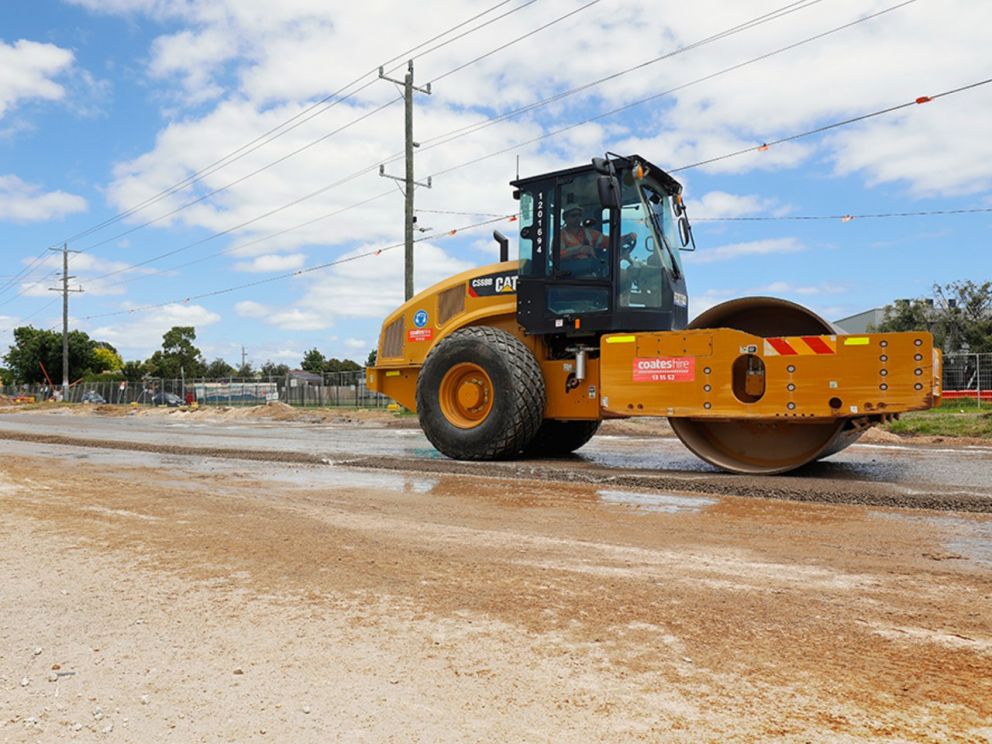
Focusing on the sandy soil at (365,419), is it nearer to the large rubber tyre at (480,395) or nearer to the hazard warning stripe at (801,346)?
the large rubber tyre at (480,395)

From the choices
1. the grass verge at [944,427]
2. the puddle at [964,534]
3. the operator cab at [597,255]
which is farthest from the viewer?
the grass verge at [944,427]

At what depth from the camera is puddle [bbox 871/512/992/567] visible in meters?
4.23

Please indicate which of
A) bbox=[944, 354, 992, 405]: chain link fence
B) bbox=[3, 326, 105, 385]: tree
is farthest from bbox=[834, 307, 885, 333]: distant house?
bbox=[3, 326, 105, 385]: tree

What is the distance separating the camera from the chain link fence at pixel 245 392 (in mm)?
35094

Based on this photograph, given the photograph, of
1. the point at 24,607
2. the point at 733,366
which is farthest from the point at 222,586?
the point at 733,366

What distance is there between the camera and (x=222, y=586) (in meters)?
3.71

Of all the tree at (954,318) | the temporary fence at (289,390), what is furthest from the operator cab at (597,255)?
the tree at (954,318)

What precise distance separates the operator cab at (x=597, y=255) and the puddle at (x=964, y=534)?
152 inches

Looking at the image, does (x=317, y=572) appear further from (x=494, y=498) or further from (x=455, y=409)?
(x=455, y=409)

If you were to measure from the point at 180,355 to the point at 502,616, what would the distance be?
101493mm

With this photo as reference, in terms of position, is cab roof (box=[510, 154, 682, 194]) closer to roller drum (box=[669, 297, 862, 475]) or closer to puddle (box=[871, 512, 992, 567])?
roller drum (box=[669, 297, 862, 475])

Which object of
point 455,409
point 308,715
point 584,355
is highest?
point 584,355

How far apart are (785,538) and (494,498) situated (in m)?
2.50

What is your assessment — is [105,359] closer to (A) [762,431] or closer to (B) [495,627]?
(A) [762,431]
